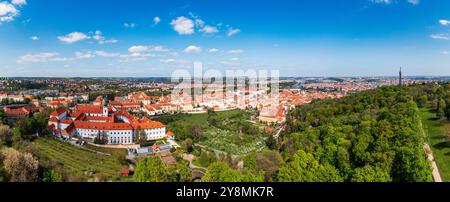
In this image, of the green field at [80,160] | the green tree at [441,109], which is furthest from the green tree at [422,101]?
the green field at [80,160]

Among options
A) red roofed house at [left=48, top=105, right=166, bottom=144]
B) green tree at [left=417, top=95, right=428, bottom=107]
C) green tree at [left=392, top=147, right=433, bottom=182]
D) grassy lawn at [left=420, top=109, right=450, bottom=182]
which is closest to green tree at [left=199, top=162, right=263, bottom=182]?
green tree at [left=392, top=147, right=433, bottom=182]

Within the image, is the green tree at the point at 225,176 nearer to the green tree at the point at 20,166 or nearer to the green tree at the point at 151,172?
the green tree at the point at 151,172

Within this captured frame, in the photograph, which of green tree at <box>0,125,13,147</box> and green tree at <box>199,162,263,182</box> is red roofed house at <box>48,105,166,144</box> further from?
green tree at <box>199,162,263,182</box>

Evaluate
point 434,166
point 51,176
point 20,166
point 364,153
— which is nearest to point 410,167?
point 364,153

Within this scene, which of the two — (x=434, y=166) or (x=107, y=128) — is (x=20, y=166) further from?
(x=434, y=166)

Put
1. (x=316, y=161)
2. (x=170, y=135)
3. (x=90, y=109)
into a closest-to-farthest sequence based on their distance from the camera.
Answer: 1. (x=316, y=161)
2. (x=170, y=135)
3. (x=90, y=109)
